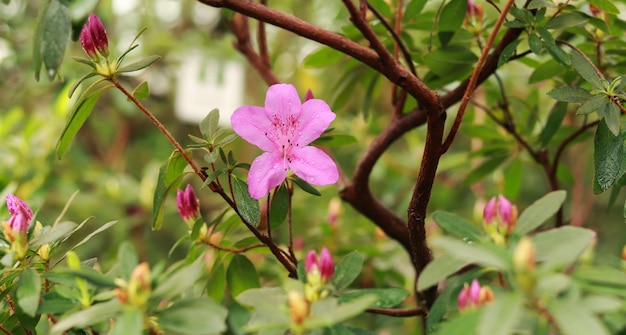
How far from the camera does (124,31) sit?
310 cm

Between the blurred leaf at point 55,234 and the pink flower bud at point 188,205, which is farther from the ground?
the blurred leaf at point 55,234

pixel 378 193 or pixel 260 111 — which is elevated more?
pixel 260 111

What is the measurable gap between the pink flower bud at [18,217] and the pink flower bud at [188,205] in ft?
0.56

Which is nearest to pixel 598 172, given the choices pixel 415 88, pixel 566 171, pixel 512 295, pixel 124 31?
pixel 415 88

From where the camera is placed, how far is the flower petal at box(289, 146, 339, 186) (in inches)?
27.1

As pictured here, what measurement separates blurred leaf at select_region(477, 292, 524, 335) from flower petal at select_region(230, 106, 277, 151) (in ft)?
1.11

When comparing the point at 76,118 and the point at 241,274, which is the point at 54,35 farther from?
the point at 241,274

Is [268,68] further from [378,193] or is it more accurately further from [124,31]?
[124,31]

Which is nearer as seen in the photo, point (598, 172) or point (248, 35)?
point (598, 172)

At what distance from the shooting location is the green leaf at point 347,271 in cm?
65

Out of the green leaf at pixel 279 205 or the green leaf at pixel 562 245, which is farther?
the green leaf at pixel 279 205

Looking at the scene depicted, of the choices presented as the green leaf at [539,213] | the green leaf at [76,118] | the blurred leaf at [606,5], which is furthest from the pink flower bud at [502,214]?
the green leaf at [76,118]

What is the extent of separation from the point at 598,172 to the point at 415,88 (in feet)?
0.77

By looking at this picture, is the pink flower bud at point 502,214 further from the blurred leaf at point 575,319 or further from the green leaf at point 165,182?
the green leaf at point 165,182
